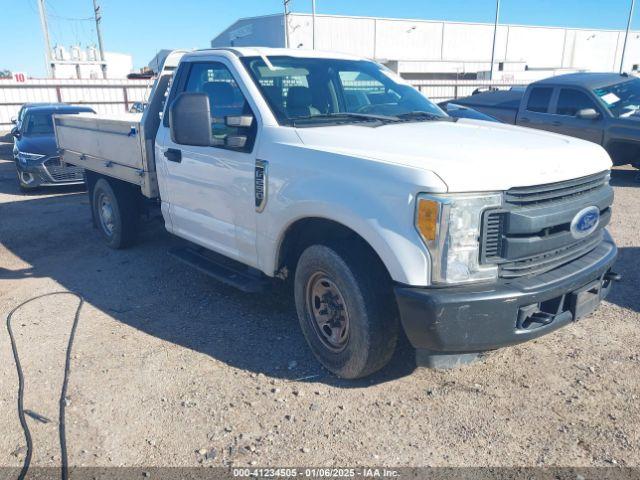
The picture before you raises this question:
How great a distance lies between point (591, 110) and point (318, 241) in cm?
725

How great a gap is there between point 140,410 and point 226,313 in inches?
56.7

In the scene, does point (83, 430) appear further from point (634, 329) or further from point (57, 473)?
point (634, 329)

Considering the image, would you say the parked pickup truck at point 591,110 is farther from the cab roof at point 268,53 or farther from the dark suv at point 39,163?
the dark suv at point 39,163

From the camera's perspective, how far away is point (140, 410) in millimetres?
3299

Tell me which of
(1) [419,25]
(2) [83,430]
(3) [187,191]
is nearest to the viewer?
(2) [83,430]

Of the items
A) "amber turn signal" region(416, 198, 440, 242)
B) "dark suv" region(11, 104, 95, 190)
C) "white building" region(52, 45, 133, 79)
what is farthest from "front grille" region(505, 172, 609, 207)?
"white building" region(52, 45, 133, 79)

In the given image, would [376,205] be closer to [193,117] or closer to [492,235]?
[492,235]

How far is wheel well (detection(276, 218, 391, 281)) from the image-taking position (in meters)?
3.24

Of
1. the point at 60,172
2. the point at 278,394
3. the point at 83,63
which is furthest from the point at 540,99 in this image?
the point at 83,63

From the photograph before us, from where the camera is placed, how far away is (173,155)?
464cm

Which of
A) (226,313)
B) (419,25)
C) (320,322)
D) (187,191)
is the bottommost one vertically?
(226,313)

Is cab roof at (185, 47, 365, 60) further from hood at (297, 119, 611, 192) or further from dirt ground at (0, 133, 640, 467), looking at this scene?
dirt ground at (0, 133, 640, 467)

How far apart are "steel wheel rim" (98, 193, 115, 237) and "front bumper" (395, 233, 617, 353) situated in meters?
4.72

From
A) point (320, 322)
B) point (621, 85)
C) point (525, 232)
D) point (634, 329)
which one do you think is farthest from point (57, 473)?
point (621, 85)
